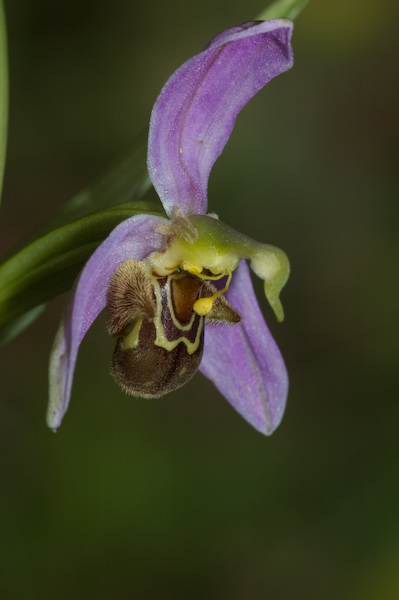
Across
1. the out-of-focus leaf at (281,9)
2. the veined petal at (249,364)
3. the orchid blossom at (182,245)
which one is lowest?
the veined petal at (249,364)

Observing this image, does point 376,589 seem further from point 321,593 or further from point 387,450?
point 387,450

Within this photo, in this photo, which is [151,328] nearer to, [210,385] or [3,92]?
[3,92]

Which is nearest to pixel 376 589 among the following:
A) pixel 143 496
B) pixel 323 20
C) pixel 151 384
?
pixel 143 496

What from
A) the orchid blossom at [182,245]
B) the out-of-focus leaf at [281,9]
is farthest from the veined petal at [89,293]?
the out-of-focus leaf at [281,9]

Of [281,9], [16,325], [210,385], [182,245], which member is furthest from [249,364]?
[210,385]

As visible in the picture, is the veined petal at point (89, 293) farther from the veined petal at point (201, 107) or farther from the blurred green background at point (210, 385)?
the blurred green background at point (210, 385)

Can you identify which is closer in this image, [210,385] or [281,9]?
[281,9]
